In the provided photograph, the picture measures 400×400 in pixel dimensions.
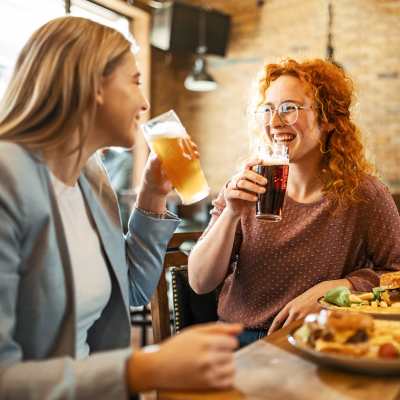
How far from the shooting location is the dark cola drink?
141 cm

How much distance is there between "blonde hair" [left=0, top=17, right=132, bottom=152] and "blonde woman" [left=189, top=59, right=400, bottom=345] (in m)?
0.62

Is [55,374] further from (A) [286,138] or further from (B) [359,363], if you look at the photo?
(A) [286,138]

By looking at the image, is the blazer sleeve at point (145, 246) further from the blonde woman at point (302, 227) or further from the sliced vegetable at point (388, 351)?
the sliced vegetable at point (388, 351)

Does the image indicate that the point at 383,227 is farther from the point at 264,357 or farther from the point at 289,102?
the point at 264,357

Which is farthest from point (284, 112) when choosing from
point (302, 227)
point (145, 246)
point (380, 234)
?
point (145, 246)

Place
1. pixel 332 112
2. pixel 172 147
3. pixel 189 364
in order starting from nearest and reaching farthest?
pixel 189 364, pixel 172 147, pixel 332 112

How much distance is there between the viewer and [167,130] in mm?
1322

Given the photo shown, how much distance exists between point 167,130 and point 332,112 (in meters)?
0.80

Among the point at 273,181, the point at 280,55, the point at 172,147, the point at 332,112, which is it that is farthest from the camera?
the point at 280,55

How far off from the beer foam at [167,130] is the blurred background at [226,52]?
11.5 ft

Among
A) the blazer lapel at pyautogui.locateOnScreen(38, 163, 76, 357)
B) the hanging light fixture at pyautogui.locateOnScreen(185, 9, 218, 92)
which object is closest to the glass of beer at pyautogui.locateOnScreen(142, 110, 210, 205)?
the blazer lapel at pyautogui.locateOnScreen(38, 163, 76, 357)

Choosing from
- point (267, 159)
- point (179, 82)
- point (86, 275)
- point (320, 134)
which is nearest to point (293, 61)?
point (320, 134)

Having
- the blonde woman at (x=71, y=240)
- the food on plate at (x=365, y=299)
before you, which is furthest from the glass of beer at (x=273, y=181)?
the blonde woman at (x=71, y=240)

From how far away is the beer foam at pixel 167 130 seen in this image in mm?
1317
